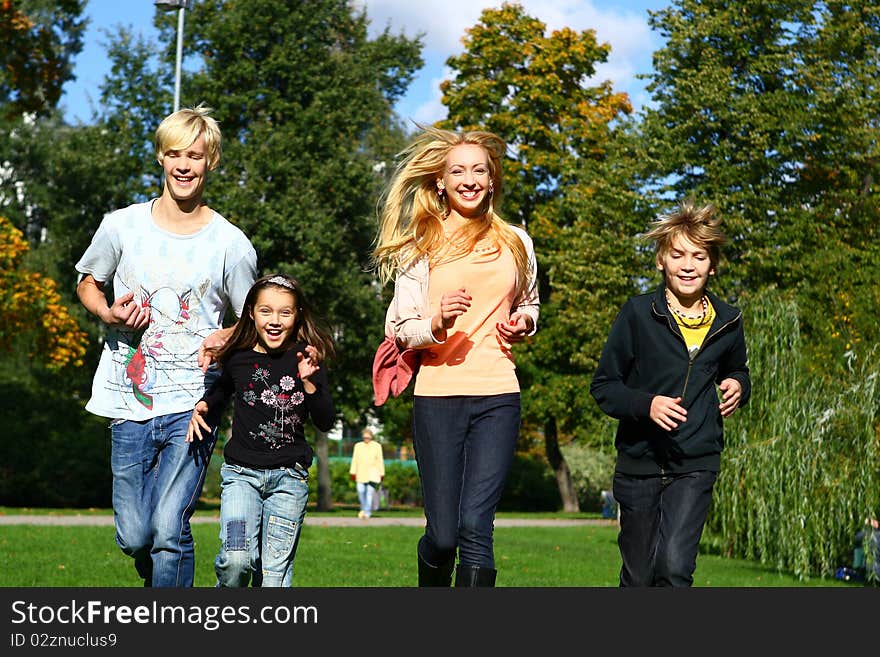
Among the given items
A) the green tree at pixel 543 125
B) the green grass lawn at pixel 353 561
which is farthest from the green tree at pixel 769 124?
the green grass lawn at pixel 353 561

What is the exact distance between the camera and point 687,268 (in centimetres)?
596

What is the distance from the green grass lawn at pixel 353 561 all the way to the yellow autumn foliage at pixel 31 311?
6987 mm

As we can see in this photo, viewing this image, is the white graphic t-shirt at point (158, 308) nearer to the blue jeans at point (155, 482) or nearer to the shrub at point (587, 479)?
the blue jeans at point (155, 482)

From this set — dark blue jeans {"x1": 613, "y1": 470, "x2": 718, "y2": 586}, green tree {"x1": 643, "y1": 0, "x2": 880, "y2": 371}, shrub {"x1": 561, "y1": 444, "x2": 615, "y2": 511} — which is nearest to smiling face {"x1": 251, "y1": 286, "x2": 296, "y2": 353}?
dark blue jeans {"x1": 613, "y1": 470, "x2": 718, "y2": 586}

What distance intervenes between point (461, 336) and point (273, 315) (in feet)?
3.10

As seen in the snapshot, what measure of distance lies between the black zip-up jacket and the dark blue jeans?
0.22 feet

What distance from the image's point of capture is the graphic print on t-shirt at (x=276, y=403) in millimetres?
5879

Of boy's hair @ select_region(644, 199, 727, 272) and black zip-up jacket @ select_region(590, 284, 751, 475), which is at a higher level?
boy's hair @ select_region(644, 199, 727, 272)

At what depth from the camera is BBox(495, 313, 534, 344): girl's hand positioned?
5.71 meters

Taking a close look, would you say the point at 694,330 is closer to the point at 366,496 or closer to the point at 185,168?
the point at 185,168

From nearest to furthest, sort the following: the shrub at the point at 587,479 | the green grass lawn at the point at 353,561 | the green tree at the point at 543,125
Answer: the green grass lawn at the point at 353,561 < the green tree at the point at 543,125 < the shrub at the point at 587,479

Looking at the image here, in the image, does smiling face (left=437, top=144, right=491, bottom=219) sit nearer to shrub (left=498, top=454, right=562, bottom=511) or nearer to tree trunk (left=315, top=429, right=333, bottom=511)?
tree trunk (left=315, top=429, right=333, bottom=511)

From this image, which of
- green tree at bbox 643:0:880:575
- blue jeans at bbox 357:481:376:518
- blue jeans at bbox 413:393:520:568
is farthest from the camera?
green tree at bbox 643:0:880:575

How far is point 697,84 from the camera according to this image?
30812 millimetres
